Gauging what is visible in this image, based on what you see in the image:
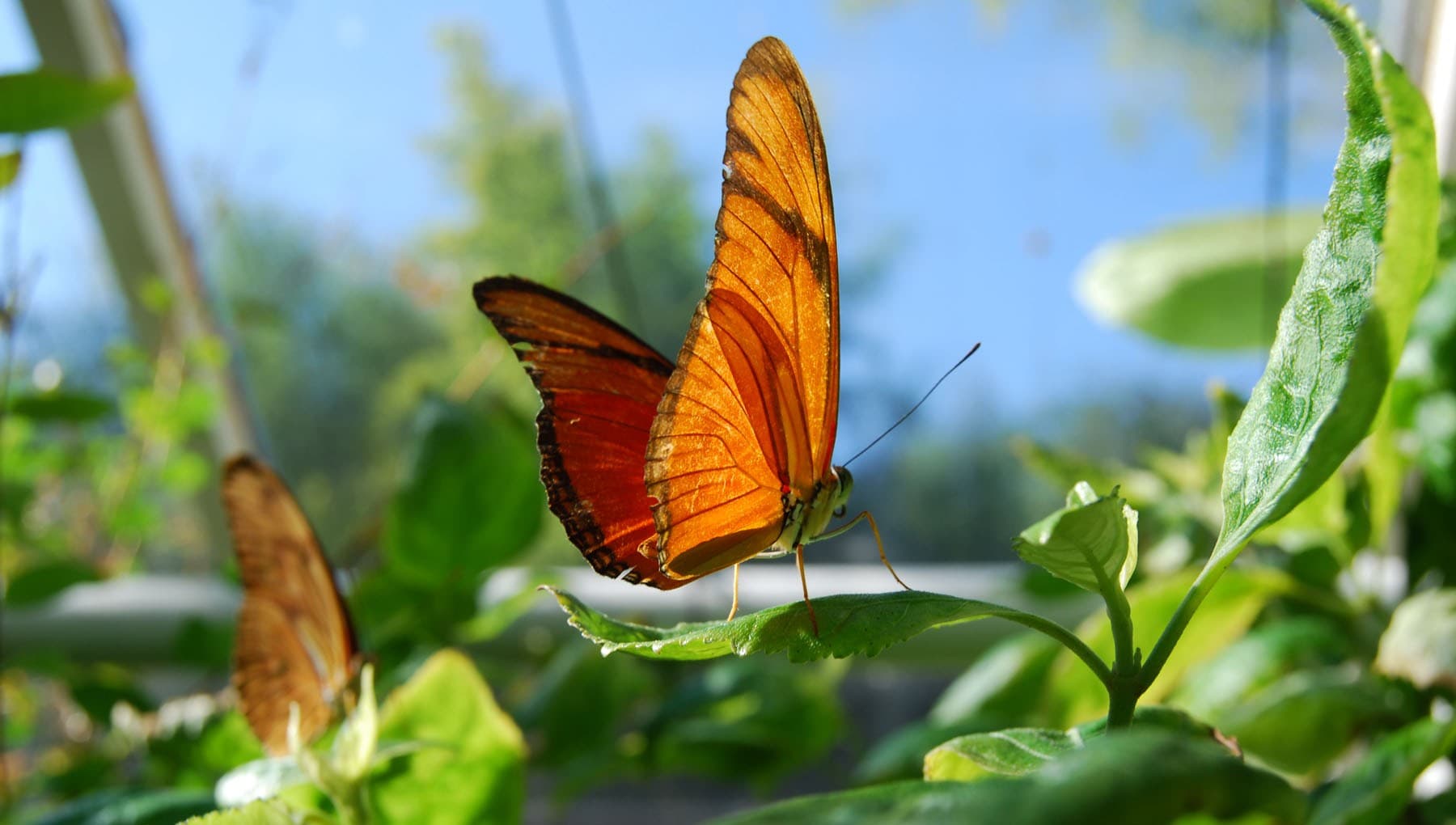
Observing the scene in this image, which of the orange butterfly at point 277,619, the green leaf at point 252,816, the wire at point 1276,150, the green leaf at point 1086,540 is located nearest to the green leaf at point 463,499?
the orange butterfly at point 277,619

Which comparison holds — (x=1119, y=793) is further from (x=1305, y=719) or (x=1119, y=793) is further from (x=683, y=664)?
(x=683, y=664)

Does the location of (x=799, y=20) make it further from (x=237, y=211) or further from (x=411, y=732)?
(x=411, y=732)

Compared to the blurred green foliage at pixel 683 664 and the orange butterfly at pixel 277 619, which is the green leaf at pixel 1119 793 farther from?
the orange butterfly at pixel 277 619

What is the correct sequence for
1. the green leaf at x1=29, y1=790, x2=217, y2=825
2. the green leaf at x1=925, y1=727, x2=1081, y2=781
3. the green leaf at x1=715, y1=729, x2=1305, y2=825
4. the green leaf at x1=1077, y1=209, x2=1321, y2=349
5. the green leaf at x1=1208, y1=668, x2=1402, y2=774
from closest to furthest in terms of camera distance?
the green leaf at x1=715, y1=729, x2=1305, y2=825 < the green leaf at x1=925, y1=727, x2=1081, y2=781 < the green leaf at x1=29, y1=790, x2=217, y2=825 < the green leaf at x1=1208, y1=668, x2=1402, y2=774 < the green leaf at x1=1077, y1=209, x2=1321, y2=349

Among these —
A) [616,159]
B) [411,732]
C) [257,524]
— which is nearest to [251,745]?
[257,524]

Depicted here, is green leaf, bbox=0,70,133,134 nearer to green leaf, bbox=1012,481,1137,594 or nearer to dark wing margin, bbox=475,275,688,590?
dark wing margin, bbox=475,275,688,590

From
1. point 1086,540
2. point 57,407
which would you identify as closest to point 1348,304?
point 1086,540

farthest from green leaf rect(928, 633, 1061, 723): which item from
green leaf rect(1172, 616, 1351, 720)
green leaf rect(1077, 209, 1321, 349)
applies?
green leaf rect(1077, 209, 1321, 349)
